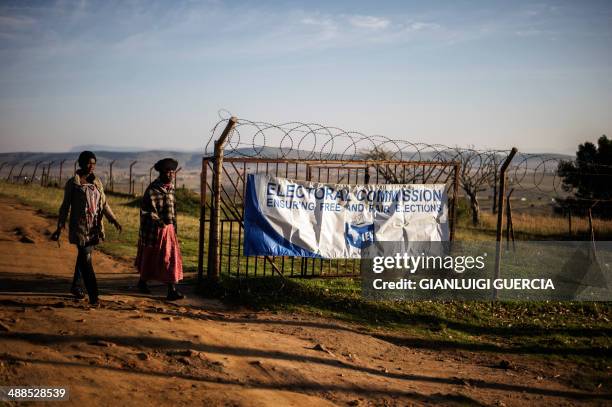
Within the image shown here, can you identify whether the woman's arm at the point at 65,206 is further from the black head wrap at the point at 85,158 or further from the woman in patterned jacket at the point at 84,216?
the black head wrap at the point at 85,158

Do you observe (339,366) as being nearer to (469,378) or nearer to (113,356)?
(469,378)

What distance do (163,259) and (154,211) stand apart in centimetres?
71

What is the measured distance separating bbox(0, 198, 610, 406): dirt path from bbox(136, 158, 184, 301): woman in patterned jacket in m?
0.48

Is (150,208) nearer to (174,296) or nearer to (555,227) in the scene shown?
(174,296)

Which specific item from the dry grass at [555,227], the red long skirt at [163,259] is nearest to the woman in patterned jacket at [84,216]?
the red long skirt at [163,259]

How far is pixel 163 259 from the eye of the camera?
7.76 m

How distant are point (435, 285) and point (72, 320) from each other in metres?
6.80

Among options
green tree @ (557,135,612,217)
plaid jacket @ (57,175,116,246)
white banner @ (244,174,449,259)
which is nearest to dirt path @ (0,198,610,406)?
plaid jacket @ (57,175,116,246)

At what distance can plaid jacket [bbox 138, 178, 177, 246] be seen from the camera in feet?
25.1

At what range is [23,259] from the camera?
33.4 feet

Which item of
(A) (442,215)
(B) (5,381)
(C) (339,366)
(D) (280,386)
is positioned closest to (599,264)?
(A) (442,215)

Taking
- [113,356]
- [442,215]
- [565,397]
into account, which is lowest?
[565,397]

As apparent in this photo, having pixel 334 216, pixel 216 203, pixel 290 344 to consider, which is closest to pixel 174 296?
pixel 216 203

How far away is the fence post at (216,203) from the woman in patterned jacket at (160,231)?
0.89m
